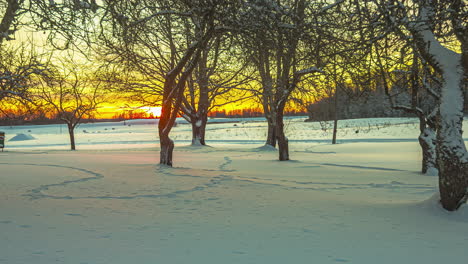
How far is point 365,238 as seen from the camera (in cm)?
425

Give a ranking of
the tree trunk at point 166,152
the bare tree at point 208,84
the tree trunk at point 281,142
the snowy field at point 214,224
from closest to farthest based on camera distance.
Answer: the snowy field at point 214,224 < the tree trunk at point 166,152 < the tree trunk at point 281,142 < the bare tree at point 208,84

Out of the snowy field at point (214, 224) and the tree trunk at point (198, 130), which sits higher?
the tree trunk at point (198, 130)

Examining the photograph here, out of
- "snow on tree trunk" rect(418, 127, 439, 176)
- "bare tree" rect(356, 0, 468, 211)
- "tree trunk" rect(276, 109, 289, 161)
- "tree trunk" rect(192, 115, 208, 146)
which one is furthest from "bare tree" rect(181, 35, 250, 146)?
"bare tree" rect(356, 0, 468, 211)

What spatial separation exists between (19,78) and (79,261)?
10035mm

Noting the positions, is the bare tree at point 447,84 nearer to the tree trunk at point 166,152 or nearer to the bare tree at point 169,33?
the bare tree at point 169,33

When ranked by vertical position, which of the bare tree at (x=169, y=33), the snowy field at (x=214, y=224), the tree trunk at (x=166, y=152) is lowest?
Result: the snowy field at (x=214, y=224)

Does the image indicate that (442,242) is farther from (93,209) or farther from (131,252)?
(93,209)

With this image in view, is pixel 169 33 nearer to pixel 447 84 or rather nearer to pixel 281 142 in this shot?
pixel 281 142

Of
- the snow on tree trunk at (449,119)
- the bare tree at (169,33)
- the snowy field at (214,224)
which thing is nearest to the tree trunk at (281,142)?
the bare tree at (169,33)

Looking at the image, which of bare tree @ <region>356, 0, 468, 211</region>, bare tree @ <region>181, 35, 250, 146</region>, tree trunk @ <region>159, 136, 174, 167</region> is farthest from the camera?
bare tree @ <region>181, 35, 250, 146</region>

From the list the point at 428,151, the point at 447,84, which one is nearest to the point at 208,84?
A: the point at 428,151

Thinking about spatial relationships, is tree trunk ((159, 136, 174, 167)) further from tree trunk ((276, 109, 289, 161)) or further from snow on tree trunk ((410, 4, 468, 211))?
snow on tree trunk ((410, 4, 468, 211))

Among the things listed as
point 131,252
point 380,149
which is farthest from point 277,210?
point 380,149

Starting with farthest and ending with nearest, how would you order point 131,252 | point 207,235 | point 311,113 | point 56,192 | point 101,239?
point 311,113, point 56,192, point 207,235, point 101,239, point 131,252
